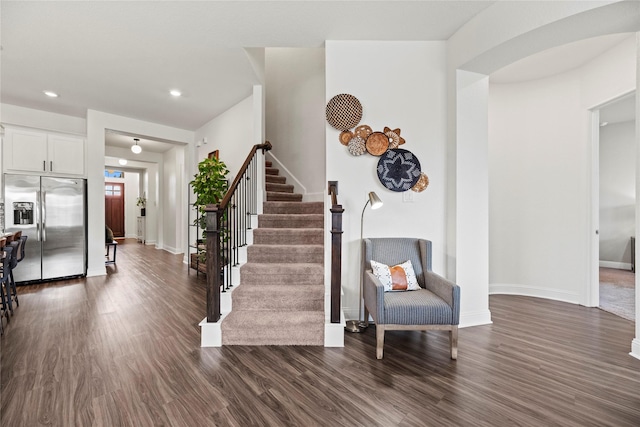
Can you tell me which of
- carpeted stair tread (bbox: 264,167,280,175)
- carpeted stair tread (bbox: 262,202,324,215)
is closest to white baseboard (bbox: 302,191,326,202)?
carpeted stair tread (bbox: 262,202,324,215)

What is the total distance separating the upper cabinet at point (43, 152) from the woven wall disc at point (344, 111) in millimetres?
4846

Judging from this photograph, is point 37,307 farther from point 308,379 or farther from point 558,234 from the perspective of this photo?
point 558,234

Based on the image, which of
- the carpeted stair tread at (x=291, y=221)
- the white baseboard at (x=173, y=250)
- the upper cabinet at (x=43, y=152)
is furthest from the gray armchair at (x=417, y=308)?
the white baseboard at (x=173, y=250)

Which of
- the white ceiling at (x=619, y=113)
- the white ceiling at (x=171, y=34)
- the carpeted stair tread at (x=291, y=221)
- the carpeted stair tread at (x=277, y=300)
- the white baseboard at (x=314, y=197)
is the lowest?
the carpeted stair tread at (x=277, y=300)

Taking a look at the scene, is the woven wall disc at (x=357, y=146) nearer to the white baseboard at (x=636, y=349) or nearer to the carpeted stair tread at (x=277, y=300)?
the carpeted stair tread at (x=277, y=300)

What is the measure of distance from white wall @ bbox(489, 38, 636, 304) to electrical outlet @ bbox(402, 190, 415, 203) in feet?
6.01

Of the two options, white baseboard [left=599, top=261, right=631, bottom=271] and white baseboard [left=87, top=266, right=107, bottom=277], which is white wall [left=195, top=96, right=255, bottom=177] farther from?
white baseboard [left=599, top=261, right=631, bottom=271]

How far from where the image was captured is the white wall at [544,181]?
3.53 meters

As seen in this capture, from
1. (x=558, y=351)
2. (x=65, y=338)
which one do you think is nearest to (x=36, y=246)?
(x=65, y=338)

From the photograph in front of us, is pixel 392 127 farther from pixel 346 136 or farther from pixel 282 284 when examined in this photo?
pixel 282 284

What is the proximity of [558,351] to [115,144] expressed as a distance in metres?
9.51

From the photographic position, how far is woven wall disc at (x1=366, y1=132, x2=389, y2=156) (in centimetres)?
301

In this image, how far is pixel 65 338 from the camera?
8.45 feet

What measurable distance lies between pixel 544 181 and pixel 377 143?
2.67 m
